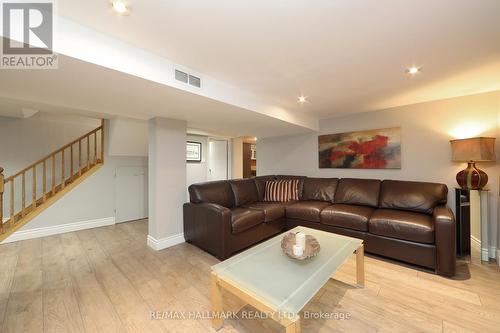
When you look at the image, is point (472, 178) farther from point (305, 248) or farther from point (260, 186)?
point (260, 186)

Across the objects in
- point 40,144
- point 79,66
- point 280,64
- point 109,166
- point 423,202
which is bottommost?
point 423,202

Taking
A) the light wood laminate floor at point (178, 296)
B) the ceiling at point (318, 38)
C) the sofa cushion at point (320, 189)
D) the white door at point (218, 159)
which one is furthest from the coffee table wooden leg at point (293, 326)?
the white door at point (218, 159)

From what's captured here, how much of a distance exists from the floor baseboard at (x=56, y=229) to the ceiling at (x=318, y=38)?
3.22m

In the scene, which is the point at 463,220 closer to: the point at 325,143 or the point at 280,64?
the point at 325,143

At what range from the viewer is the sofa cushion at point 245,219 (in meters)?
2.53

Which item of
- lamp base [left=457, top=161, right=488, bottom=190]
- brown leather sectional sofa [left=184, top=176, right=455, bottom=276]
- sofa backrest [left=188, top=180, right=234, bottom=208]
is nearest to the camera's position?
brown leather sectional sofa [left=184, top=176, right=455, bottom=276]

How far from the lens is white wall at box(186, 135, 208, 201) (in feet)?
16.4

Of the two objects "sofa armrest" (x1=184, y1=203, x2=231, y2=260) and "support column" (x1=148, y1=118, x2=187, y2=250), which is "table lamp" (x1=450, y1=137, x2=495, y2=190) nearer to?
"sofa armrest" (x1=184, y1=203, x2=231, y2=260)

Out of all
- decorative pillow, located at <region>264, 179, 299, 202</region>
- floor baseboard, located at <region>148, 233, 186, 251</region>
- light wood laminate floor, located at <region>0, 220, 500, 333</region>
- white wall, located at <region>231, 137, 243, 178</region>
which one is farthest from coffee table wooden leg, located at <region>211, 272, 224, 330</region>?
white wall, located at <region>231, 137, 243, 178</region>

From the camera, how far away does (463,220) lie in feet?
7.84

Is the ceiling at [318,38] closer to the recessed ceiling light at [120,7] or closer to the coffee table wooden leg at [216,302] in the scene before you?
the recessed ceiling light at [120,7]

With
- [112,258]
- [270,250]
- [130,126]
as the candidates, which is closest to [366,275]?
[270,250]

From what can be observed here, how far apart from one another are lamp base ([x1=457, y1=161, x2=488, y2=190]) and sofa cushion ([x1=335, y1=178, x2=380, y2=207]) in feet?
2.97

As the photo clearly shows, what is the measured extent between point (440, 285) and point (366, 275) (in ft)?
2.05
